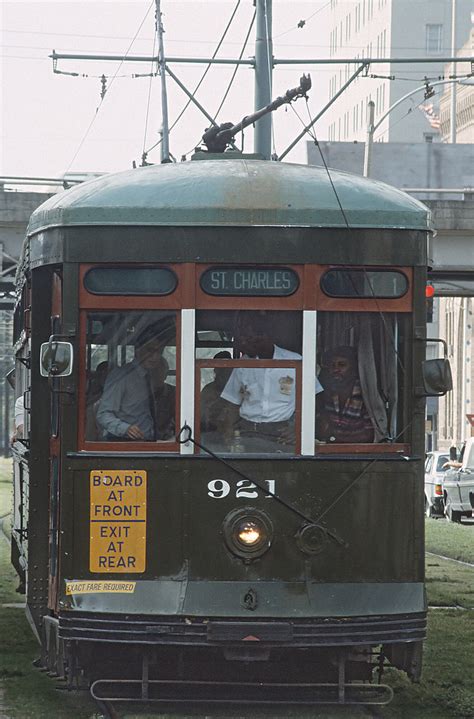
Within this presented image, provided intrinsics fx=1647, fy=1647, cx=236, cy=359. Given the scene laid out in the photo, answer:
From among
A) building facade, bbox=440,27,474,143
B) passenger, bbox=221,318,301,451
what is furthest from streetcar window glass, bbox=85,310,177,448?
building facade, bbox=440,27,474,143

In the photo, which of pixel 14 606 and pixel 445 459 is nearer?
pixel 14 606

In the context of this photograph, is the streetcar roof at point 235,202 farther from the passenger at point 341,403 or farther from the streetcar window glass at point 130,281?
the passenger at point 341,403

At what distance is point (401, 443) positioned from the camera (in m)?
8.74

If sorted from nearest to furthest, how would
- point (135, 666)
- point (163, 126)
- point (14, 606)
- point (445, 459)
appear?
point (135, 666) < point (14, 606) < point (163, 126) < point (445, 459)

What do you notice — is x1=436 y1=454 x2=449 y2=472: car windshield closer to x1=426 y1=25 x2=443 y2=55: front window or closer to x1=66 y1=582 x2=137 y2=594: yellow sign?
x1=66 y1=582 x2=137 y2=594: yellow sign

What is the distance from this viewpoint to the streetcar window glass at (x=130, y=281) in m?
8.59

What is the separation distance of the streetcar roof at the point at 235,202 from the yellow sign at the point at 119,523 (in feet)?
4.51

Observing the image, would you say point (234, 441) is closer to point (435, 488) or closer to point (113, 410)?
point (113, 410)

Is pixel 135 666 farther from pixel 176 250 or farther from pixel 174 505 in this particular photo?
pixel 176 250

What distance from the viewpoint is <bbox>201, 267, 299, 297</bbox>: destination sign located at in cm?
858

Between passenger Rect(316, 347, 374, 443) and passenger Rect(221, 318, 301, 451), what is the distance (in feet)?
0.56

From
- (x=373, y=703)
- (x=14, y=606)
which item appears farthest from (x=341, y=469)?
(x=14, y=606)

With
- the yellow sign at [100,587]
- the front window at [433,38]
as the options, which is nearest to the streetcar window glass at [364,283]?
the yellow sign at [100,587]

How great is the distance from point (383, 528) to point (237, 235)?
1.71 m
